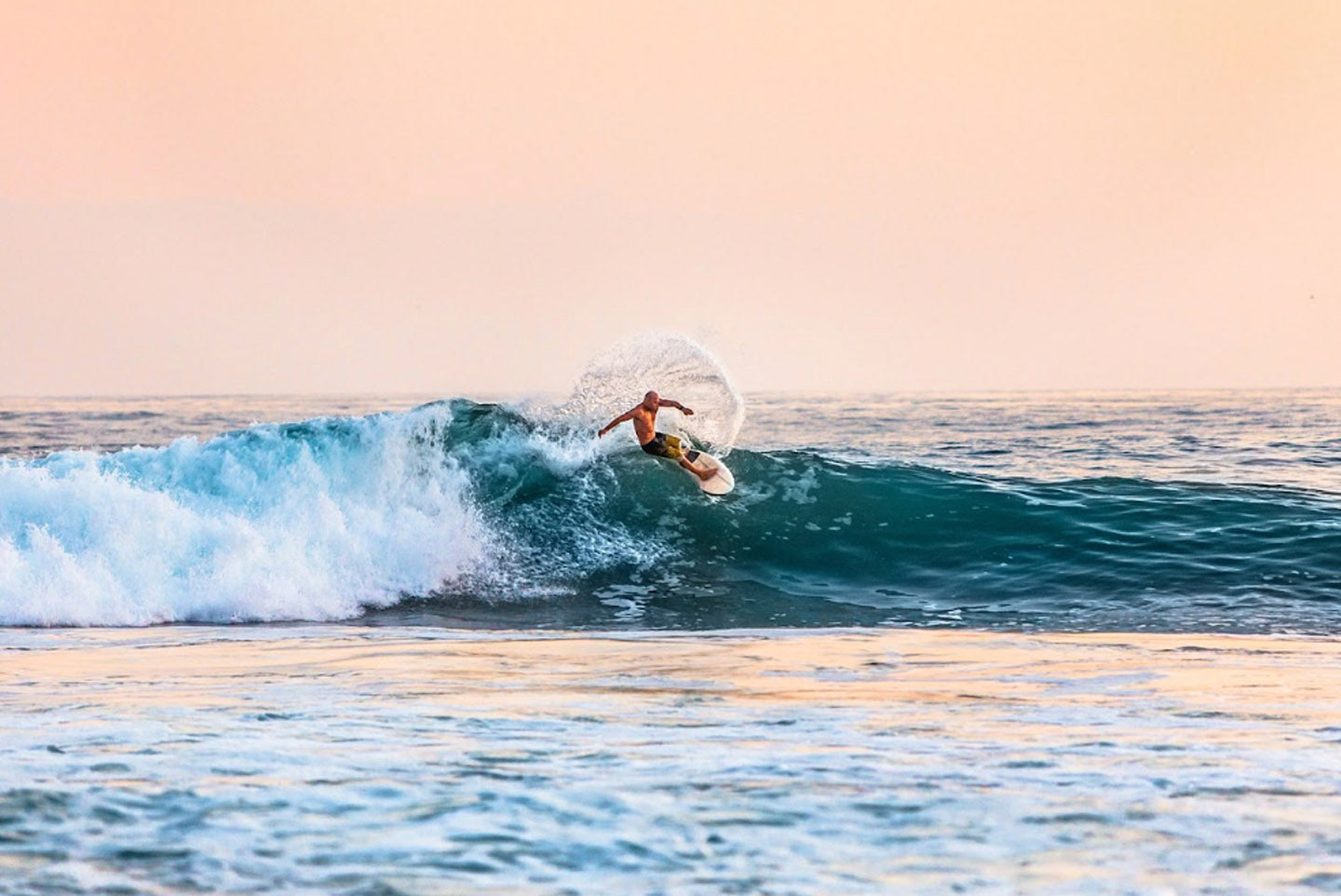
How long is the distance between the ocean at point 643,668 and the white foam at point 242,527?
0.05 m

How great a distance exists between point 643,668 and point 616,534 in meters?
7.32

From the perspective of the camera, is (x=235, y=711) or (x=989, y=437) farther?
(x=989, y=437)

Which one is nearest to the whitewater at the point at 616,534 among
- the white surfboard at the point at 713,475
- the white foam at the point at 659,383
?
the white foam at the point at 659,383

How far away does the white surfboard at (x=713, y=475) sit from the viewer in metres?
17.2

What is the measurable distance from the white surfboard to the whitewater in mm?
285

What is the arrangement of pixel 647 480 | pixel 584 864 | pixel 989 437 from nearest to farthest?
pixel 584 864 → pixel 647 480 → pixel 989 437

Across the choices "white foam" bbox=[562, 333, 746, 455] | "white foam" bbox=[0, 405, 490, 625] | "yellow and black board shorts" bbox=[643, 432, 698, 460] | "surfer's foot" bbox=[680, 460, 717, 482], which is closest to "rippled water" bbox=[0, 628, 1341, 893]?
"white foam" bbox=[0, 405, 490, 625]

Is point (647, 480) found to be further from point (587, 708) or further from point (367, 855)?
point (367, 855)

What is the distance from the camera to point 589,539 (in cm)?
1581

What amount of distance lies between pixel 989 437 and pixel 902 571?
17814mm

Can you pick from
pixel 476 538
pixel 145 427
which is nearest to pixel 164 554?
pixel 476 538

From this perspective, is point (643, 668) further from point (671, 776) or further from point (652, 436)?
point (652, 436)

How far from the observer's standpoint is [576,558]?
15172mm

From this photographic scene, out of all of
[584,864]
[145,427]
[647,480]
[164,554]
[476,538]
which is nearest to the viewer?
[584,864]
